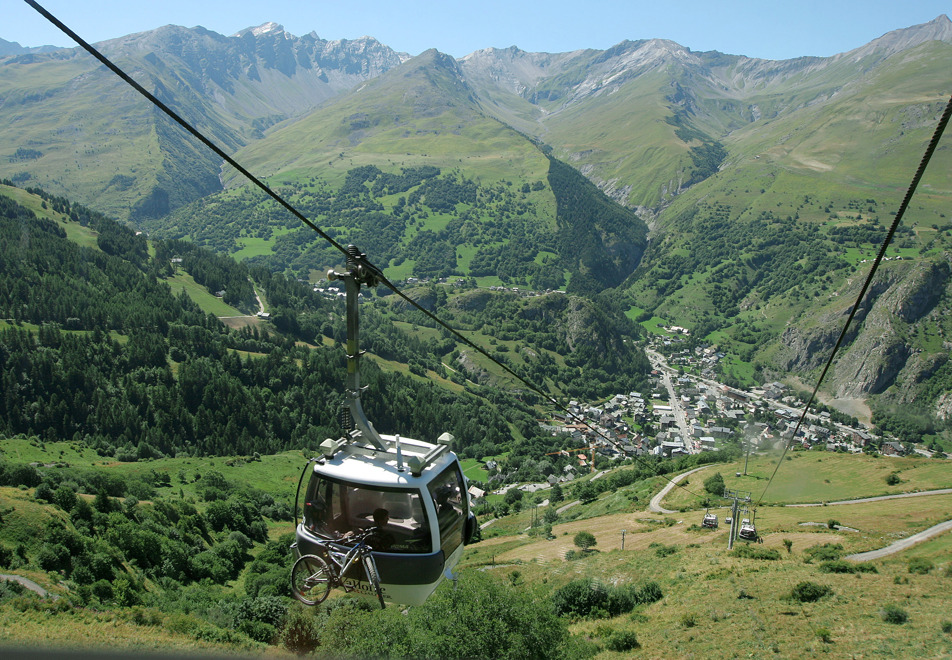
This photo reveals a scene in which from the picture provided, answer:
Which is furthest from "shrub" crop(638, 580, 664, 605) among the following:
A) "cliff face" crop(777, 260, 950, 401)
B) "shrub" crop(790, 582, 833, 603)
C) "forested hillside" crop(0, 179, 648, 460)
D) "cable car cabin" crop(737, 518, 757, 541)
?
"cliff face" crop(777, 260, 950, 401)

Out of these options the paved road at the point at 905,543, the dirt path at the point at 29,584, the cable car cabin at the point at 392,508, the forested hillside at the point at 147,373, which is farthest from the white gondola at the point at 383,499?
the forested hillside at the point at 147,373

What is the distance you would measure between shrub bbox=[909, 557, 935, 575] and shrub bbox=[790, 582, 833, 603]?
5.21 m

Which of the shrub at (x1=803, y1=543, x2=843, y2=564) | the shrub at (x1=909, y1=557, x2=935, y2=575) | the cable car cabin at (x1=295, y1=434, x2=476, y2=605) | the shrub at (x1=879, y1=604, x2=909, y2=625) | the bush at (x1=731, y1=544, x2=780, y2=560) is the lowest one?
the bush at (x1=731, y1=544, x2=780, y2=560)

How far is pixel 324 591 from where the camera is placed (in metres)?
10.5

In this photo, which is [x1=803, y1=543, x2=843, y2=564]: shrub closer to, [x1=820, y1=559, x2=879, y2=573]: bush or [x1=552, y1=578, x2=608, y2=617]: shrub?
[x1=820, y1=559, x2=879, y2=573]: bush

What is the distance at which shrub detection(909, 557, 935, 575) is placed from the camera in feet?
91.9

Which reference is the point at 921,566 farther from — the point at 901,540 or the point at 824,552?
the point at 901,540

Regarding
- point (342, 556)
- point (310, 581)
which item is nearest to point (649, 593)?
point (342, 556)

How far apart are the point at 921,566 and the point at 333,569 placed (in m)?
30.4

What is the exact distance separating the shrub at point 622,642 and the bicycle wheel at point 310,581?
61.8 feet

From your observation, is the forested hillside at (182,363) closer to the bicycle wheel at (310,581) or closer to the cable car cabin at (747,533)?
the cable car cabin at (747,533)

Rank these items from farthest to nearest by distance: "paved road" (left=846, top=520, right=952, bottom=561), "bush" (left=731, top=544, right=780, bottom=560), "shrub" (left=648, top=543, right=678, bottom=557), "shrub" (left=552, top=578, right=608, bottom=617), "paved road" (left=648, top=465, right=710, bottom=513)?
"paved road" (left=648, top=465, right=710, bottom=513) → "shrub" (left=648, top=543, right=678, bottom=557) → "bush" (left=731, top=544, right=780, bottom=560) → "paved road" (left=846, top=520, right=952, bottom=561) → "shrub" (left=552, top=578, right=608, bottom=617)

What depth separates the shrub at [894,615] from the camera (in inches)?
898

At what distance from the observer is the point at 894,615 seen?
2303cm
